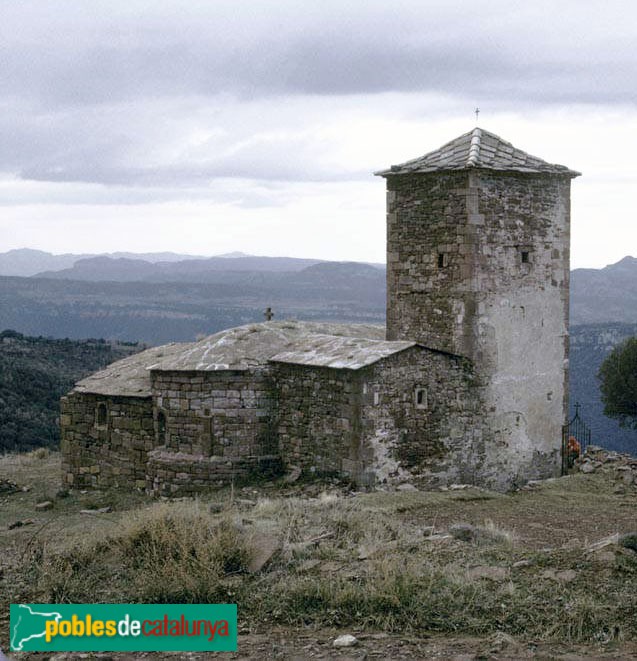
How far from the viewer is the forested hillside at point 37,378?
28156 millimetres

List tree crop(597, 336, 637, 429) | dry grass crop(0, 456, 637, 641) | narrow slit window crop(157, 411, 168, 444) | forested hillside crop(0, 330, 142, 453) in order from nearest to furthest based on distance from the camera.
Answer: dry grass crop(0, 456, 637, 641) < narrow slit window crop(157, 411, 168, 444) < forested hillside crop(0, 330, 142, 453) < tree crop(597, 336, 637, 429)

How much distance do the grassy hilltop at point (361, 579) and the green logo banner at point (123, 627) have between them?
0.19m

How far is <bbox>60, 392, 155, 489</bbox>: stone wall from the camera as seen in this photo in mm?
16250

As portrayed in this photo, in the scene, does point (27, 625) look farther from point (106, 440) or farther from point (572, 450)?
point (572, 450)

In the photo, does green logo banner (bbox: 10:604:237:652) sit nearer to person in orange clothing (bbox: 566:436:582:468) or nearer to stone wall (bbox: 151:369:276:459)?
stone wall (bbox: 151:369:276:459)

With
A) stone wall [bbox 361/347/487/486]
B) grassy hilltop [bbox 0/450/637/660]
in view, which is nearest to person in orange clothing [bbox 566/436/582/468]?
stone wall [bbox 361/347/487/486]

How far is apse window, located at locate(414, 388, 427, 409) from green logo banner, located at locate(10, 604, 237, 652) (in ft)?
26.0

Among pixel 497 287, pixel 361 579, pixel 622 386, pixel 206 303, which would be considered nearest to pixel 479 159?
pixel 497 287

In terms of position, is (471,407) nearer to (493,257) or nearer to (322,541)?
(493,257)

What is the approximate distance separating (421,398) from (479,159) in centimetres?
399

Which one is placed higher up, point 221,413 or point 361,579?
point 221,413

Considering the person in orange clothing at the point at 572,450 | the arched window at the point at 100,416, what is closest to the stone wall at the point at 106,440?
the arched window at the point at 100,416

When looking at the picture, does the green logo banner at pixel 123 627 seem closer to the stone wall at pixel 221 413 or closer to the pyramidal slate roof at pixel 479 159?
the stone wall at pixel 221 413

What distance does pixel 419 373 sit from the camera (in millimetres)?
14742
